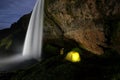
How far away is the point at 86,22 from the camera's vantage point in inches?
793

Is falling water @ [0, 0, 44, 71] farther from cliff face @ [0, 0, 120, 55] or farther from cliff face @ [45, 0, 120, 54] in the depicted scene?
cliff face @ [45, 0, 120, 54]

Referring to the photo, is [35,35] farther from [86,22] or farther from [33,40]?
[86,22]

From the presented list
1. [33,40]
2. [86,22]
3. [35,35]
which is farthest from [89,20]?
[33,40]

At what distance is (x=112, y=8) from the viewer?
20.0 meters

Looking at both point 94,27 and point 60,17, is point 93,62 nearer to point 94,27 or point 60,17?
point 94,27

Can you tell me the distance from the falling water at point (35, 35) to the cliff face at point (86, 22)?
311 cm

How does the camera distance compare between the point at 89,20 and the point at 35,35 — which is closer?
the point at 89,20

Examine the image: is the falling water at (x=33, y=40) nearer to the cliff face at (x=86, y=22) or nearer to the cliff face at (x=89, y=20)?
the cliff face at (x=86, y=22)

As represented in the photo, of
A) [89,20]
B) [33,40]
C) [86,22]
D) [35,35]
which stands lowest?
[33,40]

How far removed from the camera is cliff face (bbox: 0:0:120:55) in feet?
64.3

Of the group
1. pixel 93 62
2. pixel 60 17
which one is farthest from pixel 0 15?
pixel 93 62

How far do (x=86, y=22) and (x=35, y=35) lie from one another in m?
8.03

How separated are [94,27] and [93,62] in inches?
372

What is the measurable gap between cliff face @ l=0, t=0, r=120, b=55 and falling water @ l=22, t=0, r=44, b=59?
10.2ft
